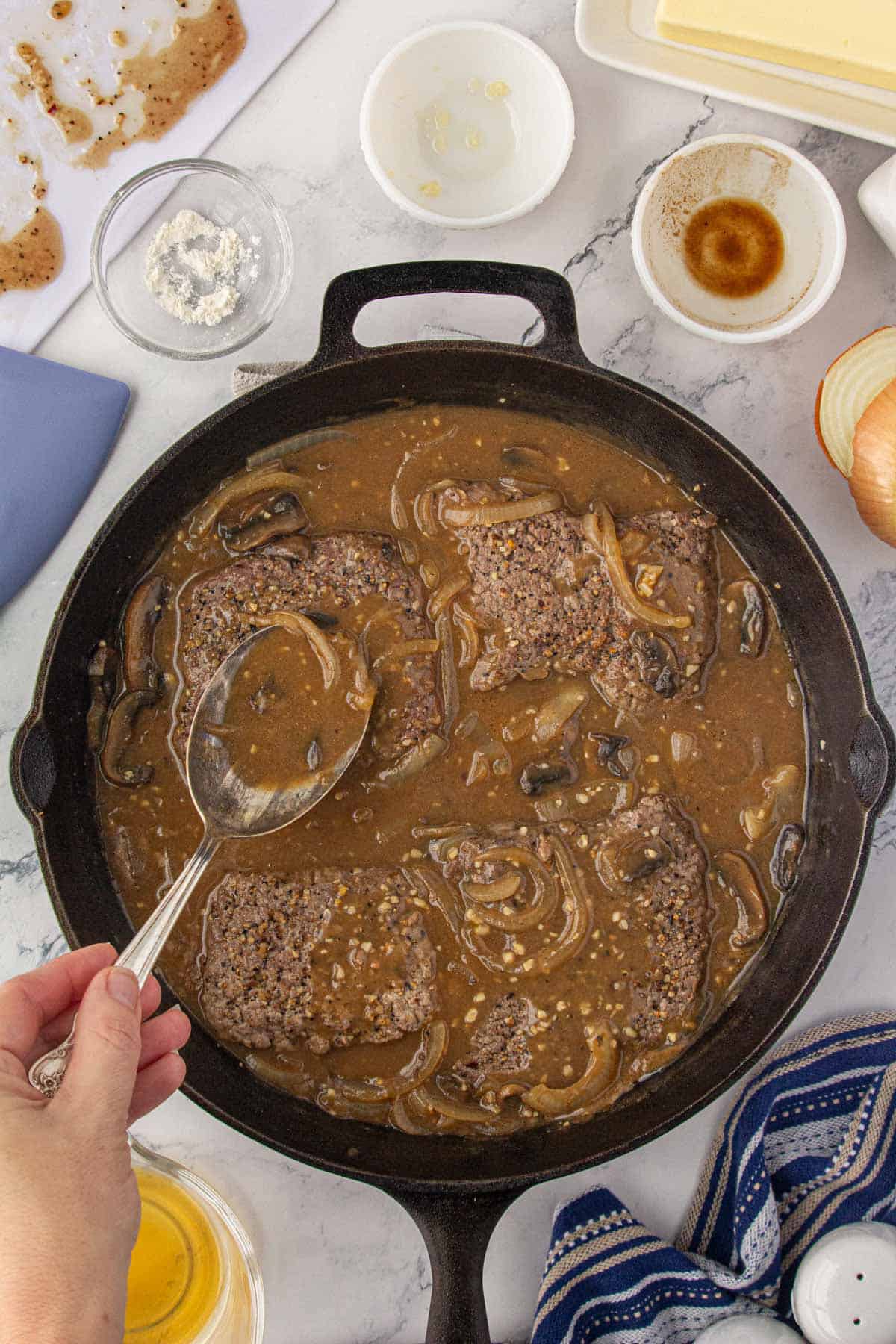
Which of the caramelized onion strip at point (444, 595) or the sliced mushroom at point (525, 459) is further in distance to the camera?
the sliced mushroom at point (525, 459)

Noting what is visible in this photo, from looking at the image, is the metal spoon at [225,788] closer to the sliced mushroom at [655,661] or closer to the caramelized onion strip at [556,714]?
the caramelized onion strip at [556,714]

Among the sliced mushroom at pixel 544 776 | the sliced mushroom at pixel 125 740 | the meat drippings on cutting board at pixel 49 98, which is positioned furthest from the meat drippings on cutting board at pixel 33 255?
the sliced mushroom at pixel 544 776

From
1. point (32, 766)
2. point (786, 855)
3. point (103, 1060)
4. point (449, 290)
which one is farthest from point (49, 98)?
point (786, 855)

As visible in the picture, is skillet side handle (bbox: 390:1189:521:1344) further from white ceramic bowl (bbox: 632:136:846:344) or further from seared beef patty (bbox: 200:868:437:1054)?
white ceramic bowl (bbox: 632:136:846:344)

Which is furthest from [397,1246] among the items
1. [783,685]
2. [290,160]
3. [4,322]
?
[290,160]

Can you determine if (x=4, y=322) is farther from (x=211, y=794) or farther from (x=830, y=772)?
(x=830, y=772)

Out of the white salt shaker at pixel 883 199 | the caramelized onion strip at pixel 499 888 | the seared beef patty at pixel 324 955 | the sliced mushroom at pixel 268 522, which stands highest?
the white salt shaker at pixel 883 199

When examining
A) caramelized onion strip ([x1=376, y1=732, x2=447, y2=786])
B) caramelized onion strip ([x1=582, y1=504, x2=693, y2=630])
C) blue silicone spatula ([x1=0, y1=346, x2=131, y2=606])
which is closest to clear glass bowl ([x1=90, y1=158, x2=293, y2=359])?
blue silicone spatula ([x1=0, y1=346, x2=131, y2=606])
